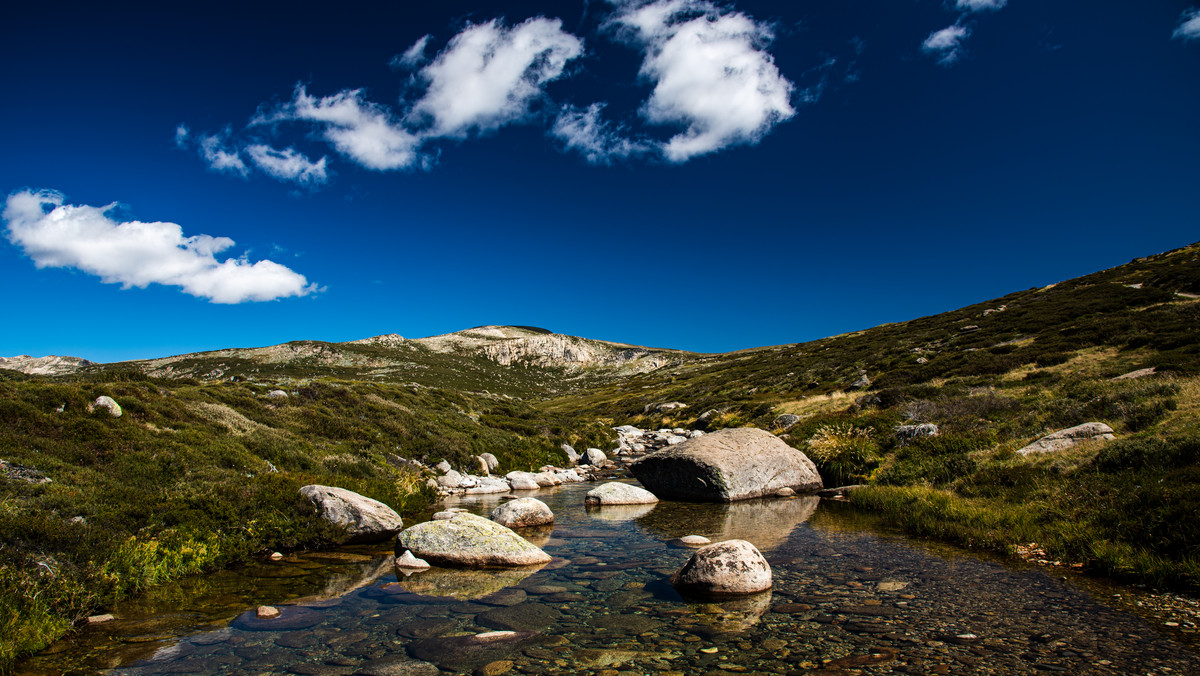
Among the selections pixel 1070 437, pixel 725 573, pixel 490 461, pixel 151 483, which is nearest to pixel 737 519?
pixel 725 573

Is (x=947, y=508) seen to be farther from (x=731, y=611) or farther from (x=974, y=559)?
(x=731, y=611)

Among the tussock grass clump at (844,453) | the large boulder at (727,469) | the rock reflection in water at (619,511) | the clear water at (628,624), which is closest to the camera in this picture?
the clear water at (628,624)

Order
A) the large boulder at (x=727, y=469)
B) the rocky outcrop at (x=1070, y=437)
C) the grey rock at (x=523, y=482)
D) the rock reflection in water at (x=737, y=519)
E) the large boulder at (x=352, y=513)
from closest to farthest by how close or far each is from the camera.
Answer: the large boulder at (x=352, y=513) < the rock reflection in water at (x=737, y=519) < the rocky outcrop at (x=1070, y=437) < the large boulder at (x=727, y=469) < the grey rock at (x=523, y=482)

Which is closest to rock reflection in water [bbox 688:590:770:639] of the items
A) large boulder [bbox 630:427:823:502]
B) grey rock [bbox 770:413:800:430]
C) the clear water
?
the clear water

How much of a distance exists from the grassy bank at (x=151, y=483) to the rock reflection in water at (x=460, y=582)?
13.0 feet

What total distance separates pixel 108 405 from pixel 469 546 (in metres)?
14.0

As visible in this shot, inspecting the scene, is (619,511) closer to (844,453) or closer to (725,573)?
(725,573)

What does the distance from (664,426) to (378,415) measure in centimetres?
3858

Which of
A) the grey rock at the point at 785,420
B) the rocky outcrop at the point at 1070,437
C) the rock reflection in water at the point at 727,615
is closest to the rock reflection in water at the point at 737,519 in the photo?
the rock reflection in water at the point at 727,615

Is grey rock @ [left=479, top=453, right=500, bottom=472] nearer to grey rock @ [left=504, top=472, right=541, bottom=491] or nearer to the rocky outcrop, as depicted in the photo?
grey rock @ [left=504, top=472, right=541, bottom=491]

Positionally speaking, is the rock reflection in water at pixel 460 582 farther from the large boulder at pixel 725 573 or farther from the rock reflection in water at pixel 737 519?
the rock reflection in water at pixel 737 519

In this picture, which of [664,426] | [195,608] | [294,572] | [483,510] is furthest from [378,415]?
[664,426]

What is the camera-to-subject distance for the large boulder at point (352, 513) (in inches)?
527

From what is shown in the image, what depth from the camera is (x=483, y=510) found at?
60.8 ft
